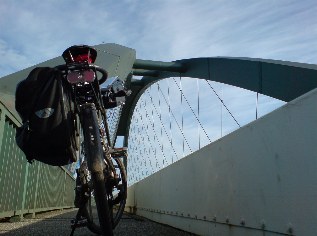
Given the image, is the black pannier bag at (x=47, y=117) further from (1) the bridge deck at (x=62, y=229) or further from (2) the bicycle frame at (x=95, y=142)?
(1) the bridge deck at (x=62, y=229)

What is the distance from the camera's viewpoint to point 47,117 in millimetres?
1964

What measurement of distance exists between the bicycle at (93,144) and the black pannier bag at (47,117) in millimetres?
83

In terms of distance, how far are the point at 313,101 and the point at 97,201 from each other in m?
1.23

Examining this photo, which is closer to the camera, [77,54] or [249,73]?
[77,54]

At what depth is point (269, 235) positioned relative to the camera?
2.10 meters

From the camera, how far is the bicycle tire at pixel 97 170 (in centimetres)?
195

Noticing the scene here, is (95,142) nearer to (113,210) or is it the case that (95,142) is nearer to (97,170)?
(97,170)

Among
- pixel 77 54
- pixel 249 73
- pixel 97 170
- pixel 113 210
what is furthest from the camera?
pixel 249 73

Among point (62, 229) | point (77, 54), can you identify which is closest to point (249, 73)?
point (62, 229)

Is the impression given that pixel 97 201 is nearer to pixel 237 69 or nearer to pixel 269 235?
pixel 269 235

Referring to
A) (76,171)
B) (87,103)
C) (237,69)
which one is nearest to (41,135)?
(87,103)

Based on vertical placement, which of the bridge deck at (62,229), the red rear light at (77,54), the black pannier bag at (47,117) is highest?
the red rear light at (77,54)

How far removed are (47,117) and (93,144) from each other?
0.29m

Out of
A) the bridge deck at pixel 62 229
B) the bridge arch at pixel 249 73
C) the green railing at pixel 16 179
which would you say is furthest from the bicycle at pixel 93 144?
the bridge arch at pixel 249 73
